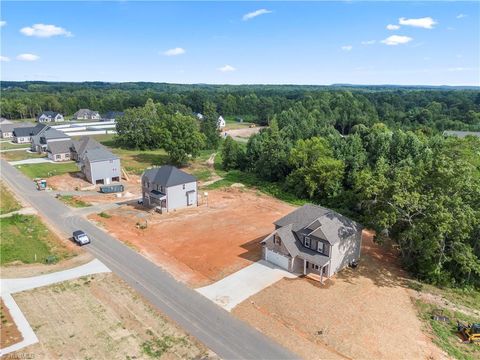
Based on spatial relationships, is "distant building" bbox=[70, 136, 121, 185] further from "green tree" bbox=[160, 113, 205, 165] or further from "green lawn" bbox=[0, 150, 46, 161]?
"green lawn" bbox=[0, 150, 46, 161]

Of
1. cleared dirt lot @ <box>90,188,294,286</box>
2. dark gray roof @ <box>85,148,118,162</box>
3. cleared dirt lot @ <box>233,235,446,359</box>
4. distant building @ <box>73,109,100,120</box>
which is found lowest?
cleared dirt lot @ <box>233,235,446,359</box>

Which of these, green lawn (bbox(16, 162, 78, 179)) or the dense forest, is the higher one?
the dense forest

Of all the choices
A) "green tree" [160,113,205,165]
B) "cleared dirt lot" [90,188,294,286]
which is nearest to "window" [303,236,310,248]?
"cleared dirt lot" [90,188,294,286]

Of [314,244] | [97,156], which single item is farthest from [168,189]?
[314,244]

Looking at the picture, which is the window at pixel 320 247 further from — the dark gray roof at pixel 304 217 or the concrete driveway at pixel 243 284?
the concrete driveway at pixel 243 284

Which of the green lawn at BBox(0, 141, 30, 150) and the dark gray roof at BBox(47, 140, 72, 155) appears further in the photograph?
the green lawn at BBox(0, 141, 30, 150)

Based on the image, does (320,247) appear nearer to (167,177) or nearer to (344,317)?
(344,317)
